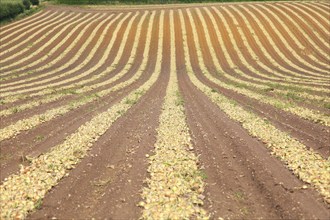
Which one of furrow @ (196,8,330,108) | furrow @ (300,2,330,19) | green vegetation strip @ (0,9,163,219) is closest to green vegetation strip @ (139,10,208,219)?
green vegetation strip @ (0,9,163,219)

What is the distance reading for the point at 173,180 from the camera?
45.6ft

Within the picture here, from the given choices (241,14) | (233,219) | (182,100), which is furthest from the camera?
(241,14)

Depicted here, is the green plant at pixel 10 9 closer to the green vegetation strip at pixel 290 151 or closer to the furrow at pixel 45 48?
the furrow at pixel 45 48

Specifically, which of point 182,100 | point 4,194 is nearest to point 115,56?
point 182,100

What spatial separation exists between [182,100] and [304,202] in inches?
709

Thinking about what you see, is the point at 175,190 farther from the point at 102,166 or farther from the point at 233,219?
the point at 102,166

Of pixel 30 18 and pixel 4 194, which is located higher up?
pixel 30 18

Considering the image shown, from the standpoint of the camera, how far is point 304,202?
1212 cm

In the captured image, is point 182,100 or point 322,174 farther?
point 182,100

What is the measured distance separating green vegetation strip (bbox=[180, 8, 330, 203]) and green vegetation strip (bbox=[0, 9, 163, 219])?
9.04 meters

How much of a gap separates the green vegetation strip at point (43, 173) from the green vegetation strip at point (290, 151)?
904 cm

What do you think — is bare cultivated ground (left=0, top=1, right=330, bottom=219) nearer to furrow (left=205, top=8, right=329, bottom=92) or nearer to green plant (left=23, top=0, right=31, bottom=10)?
furrow (left=205, top=8, right=329, bottom=92)

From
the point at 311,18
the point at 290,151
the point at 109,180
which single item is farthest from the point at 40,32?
the point at 290,151

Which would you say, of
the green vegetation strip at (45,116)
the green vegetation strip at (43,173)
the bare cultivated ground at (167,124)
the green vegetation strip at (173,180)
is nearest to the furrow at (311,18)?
the bare cultivated ground at (167,124)
